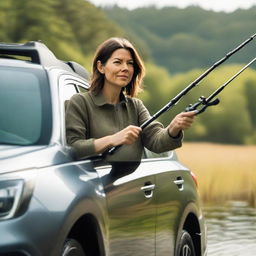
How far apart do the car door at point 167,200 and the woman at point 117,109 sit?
0.50 metres

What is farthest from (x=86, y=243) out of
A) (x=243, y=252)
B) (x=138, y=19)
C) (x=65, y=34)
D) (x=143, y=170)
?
(x=138, y=19)

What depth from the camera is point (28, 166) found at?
18.8 ft

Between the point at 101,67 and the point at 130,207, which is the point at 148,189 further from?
the point at 101,67

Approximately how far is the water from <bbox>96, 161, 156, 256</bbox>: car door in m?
4.41

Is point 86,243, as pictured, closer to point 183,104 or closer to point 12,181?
point 12,181

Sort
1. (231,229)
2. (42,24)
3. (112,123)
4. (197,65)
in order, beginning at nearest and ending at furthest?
1. (112,123)
2. (231,229)
3. (42,24)
4. (197,65)

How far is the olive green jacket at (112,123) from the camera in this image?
673 centimetres

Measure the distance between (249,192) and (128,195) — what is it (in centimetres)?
1566

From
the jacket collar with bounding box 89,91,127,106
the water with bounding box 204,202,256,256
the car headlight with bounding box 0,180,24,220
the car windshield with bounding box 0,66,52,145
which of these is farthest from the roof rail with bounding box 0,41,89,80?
the water with bounding box 204,202,256,256

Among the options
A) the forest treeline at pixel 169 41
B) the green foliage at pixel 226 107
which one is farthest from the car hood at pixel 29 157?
the green foliage at pixel 226 107

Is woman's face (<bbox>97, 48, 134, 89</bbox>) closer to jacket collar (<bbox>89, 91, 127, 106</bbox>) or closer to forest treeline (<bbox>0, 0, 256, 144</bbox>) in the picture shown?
jacket collar (<bbox>89, 91, 127, 106</bbox>)

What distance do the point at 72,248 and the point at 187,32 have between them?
414 feet

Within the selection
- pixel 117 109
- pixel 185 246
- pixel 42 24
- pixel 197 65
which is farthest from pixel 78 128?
pixel 197 65

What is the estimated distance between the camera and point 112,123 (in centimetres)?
698
